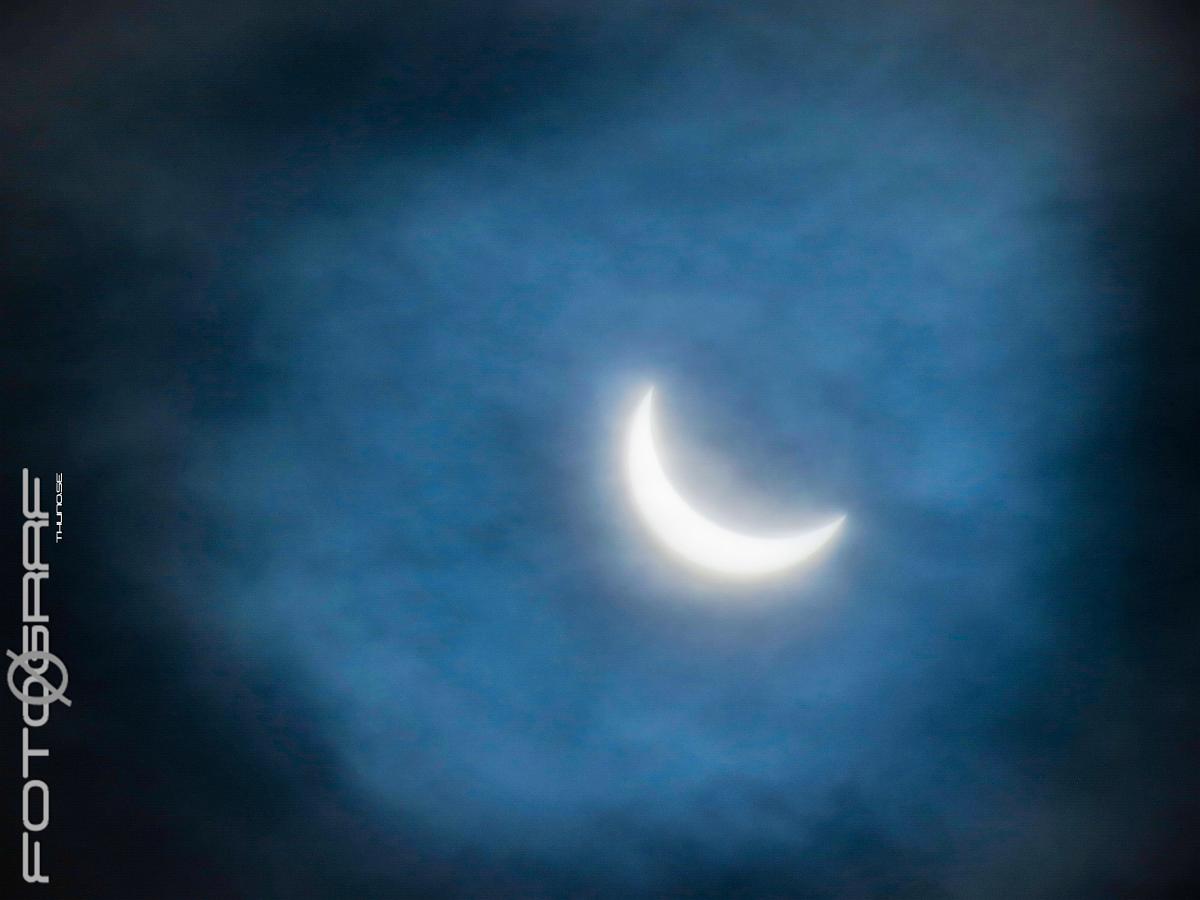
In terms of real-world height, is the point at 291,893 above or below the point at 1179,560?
below

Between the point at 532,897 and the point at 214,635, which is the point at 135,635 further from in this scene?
the point at 532,897

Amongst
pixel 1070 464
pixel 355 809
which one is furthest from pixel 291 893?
pixel 1070 464

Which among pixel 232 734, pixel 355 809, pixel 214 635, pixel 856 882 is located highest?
pixel 214 635

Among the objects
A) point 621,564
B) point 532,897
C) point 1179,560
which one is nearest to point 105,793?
point 532,897

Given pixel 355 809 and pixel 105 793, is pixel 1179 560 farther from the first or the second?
pixel 105 793

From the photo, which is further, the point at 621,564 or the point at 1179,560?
the point at 621,564

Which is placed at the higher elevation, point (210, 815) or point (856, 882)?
point (210, 815)
